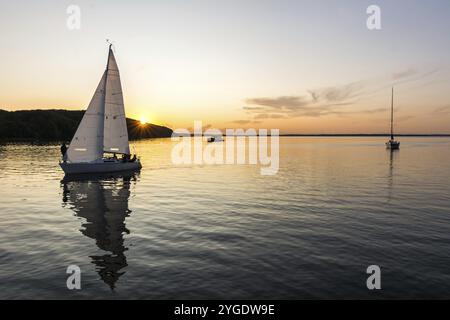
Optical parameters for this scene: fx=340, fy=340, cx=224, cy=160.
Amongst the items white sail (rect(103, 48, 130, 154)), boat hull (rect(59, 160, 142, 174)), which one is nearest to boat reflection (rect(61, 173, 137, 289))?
boat hull (rect(59, 160, 142, 174))

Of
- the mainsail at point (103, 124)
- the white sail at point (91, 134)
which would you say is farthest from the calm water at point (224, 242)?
the mainsail at point (103, 124)

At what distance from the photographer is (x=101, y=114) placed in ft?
161

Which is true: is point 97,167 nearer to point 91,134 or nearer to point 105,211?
point 91,134

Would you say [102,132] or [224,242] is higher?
[102,132]

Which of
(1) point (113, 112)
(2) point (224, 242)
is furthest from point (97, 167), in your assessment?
(2) point (224, 242)

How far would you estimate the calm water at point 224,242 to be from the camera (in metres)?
13.9

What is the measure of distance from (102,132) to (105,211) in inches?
943

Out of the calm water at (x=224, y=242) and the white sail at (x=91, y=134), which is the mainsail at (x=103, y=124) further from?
the calm water at (x=224, y=242)

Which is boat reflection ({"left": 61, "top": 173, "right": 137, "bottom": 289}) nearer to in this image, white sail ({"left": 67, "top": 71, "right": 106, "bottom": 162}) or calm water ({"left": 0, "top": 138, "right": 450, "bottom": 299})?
calm water ({"left": 0, "top": 138, "right": 450, "bottom": 299})

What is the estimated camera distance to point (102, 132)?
49188mm

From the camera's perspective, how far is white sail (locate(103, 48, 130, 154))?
1946 inches

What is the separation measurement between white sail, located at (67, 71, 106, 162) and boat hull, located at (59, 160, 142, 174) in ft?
2.85
